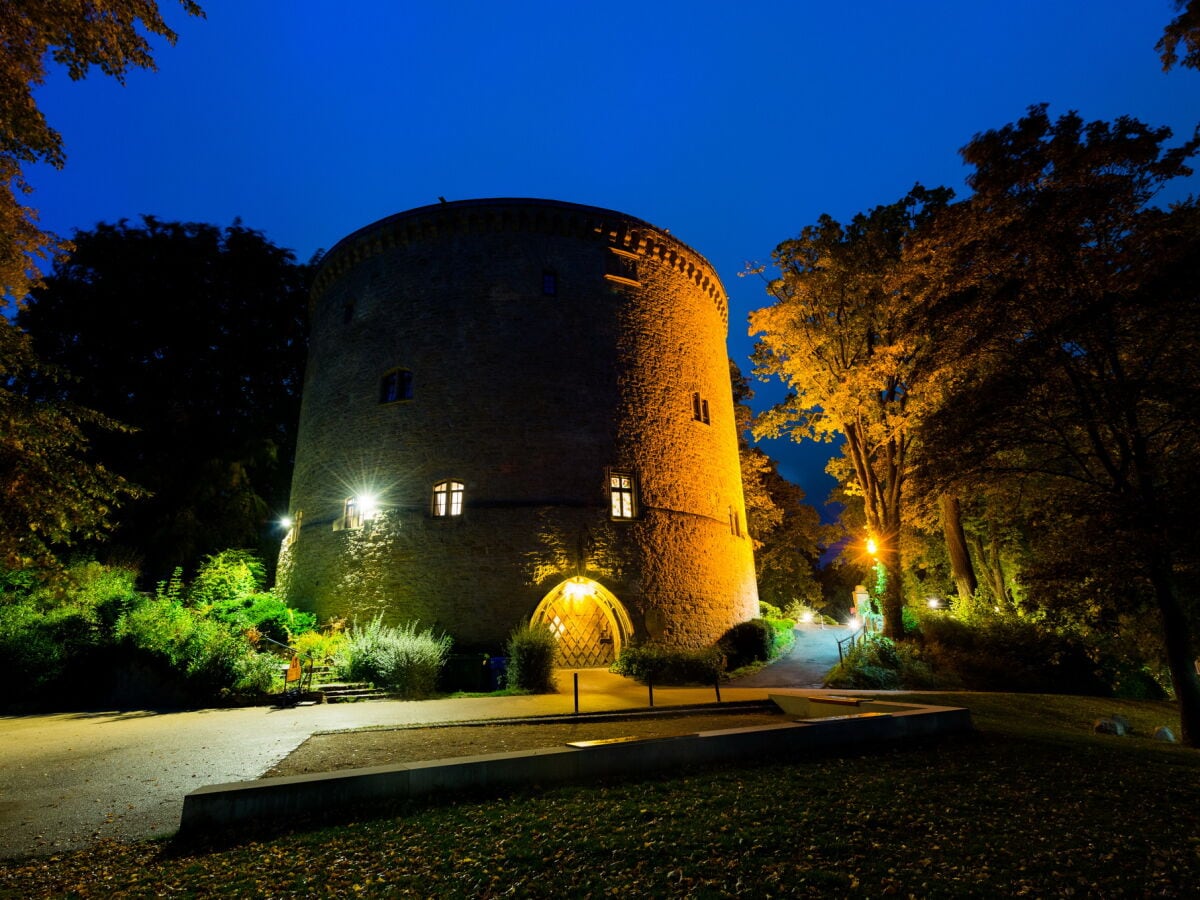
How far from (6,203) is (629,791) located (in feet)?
36.8

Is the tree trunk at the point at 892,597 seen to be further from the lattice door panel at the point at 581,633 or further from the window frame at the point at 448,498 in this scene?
the window frame at the point at 448,498

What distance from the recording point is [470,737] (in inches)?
307

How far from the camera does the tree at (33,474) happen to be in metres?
6.66

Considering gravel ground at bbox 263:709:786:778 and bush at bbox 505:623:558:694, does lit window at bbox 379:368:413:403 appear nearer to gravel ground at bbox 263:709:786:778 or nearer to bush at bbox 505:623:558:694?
bush at bbox 505:623:558:694

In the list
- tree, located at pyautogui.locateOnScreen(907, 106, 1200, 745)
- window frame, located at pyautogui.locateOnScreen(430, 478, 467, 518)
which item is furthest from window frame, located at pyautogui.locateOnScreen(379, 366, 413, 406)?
tree, located at pyautogui.locateOnScreen(907, 106, 1200, 745)

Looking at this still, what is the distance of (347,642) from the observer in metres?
13.3

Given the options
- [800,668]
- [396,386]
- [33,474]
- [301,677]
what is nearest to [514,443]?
[396,386]

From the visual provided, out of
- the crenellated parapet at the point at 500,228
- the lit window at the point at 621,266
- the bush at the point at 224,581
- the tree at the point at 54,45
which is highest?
the crenellated parapet at the point at 500,228

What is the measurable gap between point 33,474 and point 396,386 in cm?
1066

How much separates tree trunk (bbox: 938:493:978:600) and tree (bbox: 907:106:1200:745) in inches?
346

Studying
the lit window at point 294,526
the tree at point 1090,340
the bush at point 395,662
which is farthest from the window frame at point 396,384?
the tree at point 1090,340

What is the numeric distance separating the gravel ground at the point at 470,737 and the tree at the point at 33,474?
387 centimetres

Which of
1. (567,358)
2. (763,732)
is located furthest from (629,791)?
(567,358)

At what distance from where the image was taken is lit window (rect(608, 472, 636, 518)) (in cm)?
1645
